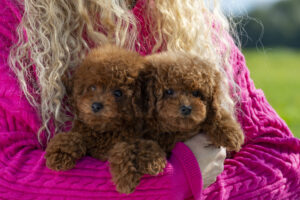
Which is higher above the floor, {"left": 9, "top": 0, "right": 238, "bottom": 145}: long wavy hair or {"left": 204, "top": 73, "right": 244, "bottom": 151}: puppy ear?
{"left": 9, "top": 0, "right": 238, "bottom": 145}: long wavy hair

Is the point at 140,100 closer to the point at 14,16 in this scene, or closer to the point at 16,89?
the point at 16,89

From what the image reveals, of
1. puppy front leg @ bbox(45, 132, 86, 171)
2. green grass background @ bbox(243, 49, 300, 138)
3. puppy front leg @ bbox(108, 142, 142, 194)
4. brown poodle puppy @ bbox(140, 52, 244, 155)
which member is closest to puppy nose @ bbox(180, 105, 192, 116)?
brown poodle puppy @ bbox(140, 52, 244, 155)

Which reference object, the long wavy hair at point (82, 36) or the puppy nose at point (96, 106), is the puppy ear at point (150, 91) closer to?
the puppy nose at point (96, 106)

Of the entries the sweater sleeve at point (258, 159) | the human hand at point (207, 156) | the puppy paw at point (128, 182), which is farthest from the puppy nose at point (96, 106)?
the sweater sleeve at point (258, 159)

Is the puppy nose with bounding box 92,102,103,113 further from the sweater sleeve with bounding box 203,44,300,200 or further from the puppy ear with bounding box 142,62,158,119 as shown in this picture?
the sweater sleeve with bounding box 203,44,300,200

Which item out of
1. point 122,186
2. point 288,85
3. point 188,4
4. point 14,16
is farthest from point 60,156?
point 288,85

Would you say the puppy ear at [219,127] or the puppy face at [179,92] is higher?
the puppy face at [179,92]

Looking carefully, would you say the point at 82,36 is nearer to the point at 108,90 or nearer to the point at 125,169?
the point at 108,90
